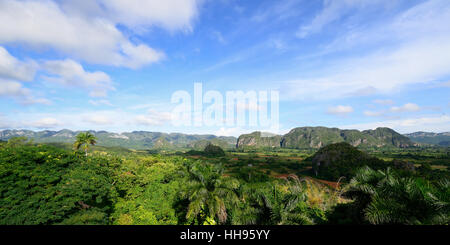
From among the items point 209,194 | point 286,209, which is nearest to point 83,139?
point 209,194

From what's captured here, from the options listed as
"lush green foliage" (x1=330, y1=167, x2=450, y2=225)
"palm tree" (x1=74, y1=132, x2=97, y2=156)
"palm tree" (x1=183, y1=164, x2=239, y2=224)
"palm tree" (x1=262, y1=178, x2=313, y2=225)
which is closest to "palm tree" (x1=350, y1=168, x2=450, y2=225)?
"lush green foliage" (x1=330, y1=167, x2=450, y2=225)

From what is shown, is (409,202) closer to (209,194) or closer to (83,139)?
(209,194)

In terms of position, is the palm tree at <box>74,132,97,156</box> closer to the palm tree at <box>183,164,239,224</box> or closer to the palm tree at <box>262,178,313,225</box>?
the palm tree at <box>183,164,239,224</box>

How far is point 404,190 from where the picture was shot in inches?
332

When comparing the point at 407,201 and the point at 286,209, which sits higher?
the point at 407,201

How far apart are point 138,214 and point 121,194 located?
20.0 feet

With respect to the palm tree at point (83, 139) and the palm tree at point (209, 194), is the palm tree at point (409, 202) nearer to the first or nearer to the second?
the palm tree at point (209, 194)

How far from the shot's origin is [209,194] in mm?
15547

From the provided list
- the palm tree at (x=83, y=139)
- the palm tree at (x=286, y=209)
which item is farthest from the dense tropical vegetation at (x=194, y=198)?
the palm tree at (x=83, y=139)

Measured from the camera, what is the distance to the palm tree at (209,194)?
14672 mm
